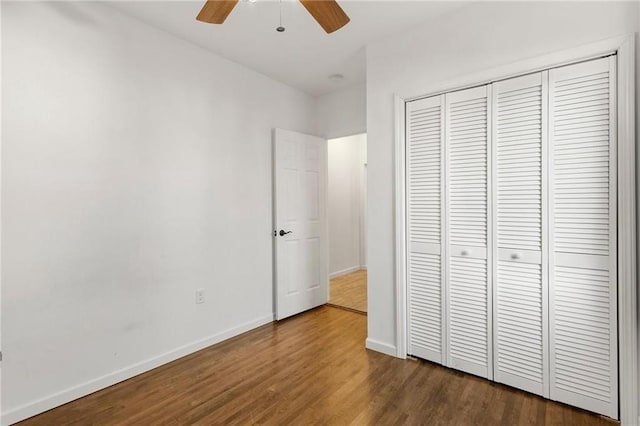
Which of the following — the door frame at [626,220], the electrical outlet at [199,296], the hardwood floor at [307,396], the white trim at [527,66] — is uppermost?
the white trim at [527,66]

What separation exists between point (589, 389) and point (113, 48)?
3.71m

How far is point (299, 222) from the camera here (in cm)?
371

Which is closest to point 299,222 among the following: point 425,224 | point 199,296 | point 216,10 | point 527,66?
point 199,296

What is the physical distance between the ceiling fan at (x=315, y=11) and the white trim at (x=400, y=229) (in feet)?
3.24

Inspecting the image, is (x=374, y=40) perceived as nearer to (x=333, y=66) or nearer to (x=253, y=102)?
(x=333, y=66)

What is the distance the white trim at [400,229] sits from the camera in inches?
100

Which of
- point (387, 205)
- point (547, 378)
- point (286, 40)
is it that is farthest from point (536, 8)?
point (547, 378)

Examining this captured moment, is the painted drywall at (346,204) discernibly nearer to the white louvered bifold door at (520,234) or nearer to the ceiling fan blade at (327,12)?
the white louvered bifold door at (520,234)

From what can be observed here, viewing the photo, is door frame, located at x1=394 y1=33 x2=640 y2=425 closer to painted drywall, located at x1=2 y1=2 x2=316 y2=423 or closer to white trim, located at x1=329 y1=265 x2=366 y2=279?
painted drywall, located at x1=2 y1=2 x2=316 y2=423

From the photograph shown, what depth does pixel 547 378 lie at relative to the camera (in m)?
1.99

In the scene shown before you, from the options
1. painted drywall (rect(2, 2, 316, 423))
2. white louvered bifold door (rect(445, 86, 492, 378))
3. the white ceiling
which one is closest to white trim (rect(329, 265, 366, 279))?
painted drywall (rect(2, 2, 316, 423))

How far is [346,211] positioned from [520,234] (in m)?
3.66

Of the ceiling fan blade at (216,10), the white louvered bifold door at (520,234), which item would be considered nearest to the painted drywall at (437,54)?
the white louvered bifold door at (520,234)

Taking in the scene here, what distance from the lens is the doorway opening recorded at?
5.32 meters
